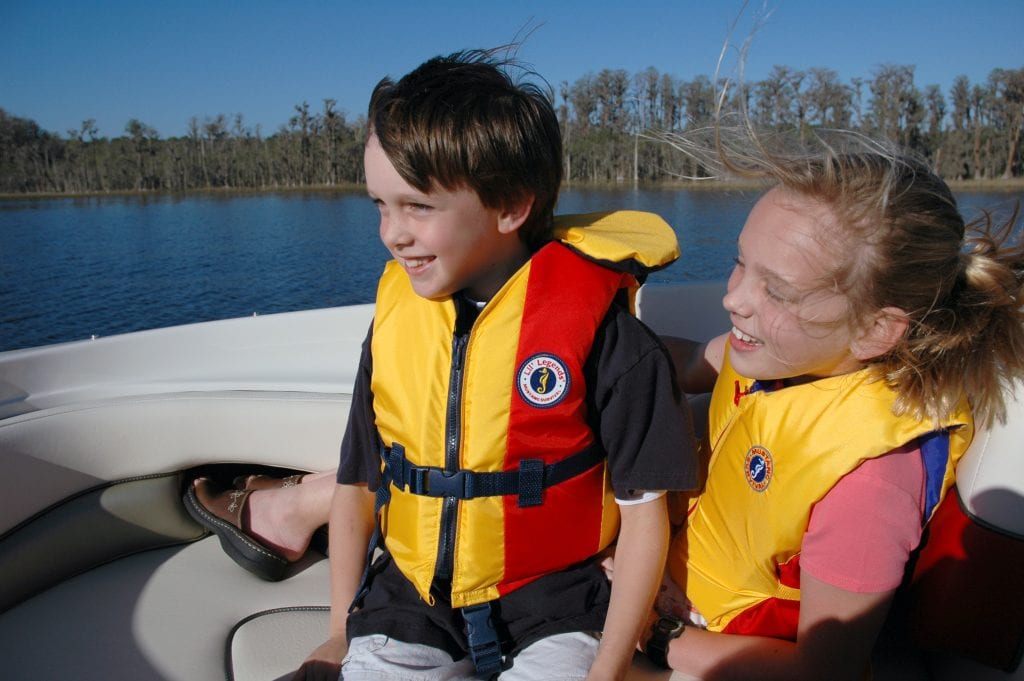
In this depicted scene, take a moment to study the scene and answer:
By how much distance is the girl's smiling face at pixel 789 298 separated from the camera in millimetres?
1229

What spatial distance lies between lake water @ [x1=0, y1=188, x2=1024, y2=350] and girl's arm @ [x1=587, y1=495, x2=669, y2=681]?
2.74 m

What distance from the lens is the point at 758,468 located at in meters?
1.36

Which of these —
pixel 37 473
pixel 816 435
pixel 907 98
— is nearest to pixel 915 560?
pixel 816 435

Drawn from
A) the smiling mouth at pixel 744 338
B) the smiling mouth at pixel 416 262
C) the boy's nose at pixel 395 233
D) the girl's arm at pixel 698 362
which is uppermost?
the boy's nose at pixel 395 233

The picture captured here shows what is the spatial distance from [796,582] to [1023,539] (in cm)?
37

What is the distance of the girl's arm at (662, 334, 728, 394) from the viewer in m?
1.78

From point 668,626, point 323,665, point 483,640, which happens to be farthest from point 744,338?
point 323,665

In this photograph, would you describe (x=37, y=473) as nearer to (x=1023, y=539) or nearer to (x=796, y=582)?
(x=796, y=582)

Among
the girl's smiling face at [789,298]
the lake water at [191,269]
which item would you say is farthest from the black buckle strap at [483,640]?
the lake water at [191,269]

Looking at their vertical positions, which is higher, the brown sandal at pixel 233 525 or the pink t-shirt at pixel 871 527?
the pink t-shirt at pixel 871 527

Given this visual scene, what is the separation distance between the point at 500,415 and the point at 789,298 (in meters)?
0.55

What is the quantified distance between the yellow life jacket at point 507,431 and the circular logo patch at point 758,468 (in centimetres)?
27

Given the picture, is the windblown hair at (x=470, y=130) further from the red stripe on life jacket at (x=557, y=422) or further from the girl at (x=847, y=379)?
the girl at (x=847, y=379)

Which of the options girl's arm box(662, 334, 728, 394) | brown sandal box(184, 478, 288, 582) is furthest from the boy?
brown sandal box(184, 478, 288, 582)
